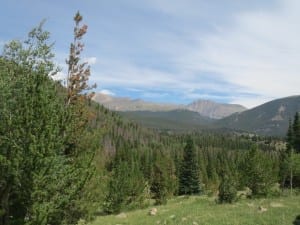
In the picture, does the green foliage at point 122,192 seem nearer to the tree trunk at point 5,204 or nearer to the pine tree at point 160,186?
the pine tree at point 160,186

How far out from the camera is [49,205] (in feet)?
45.7

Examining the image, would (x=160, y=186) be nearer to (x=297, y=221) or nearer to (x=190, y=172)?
(x=190, y=172)

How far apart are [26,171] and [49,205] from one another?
1.57 m

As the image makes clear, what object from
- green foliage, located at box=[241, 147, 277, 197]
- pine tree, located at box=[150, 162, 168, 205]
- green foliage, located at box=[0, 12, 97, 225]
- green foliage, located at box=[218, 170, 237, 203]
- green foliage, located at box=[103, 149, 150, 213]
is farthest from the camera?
pine tree, located at box=[150, 162, 168, 205]

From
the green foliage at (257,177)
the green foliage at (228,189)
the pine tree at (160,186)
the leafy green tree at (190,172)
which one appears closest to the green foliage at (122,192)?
the pine tree at (160,186)

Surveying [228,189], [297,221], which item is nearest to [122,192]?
[228,189]

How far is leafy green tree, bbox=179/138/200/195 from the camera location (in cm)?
7994

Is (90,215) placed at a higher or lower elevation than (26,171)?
lower

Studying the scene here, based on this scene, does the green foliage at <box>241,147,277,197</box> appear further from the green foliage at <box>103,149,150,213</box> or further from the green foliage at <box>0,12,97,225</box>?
the green foliage at <box>0,12,97,225</box>

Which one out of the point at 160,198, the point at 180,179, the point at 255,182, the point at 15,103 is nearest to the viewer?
the point at 15,103

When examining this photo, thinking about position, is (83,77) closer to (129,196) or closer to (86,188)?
(86,188)

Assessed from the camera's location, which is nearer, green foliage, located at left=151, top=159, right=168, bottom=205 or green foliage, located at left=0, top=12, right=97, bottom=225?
green foliage, located at left=0, top=12, right=97, bottom=225

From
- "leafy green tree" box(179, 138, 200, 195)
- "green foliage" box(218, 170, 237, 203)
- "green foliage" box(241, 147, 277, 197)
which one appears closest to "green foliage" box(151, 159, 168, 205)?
"green foliage" box(241, 147, 277, 197)

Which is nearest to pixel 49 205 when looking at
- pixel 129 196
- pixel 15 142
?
pixel 15 142
